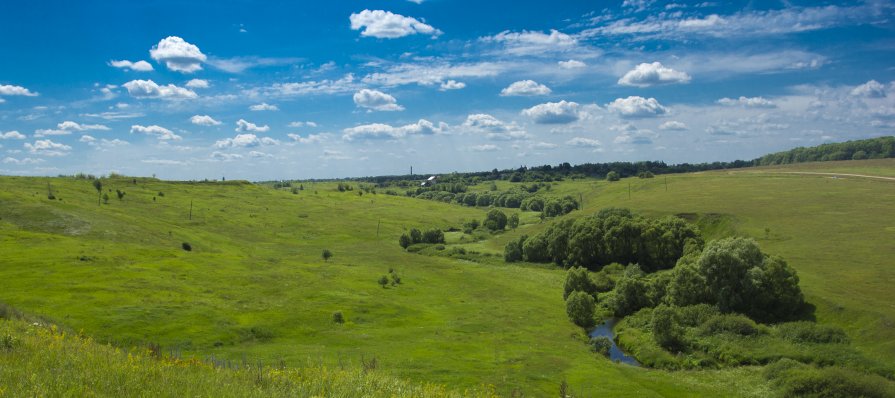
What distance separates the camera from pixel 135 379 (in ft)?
45.3

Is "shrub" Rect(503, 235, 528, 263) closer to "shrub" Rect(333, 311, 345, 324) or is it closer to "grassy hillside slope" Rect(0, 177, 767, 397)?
"grassy hillside slope" Rect(0, 177, 767, 397)

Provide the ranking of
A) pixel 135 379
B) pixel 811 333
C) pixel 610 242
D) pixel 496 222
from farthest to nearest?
1. pixel 496 222
2. pixel 610 242
3. pixel 811 333
4. pixel 135 379

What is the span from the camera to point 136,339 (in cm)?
5516

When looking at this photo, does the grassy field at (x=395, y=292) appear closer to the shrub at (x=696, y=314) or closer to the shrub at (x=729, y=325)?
the shrub at (x=729, y=325)

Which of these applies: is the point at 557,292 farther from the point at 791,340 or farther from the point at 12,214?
the point at 12,214

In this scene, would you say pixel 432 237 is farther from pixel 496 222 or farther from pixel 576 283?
pixel 576 283

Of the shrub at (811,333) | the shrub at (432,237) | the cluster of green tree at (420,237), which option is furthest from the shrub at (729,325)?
the cluster of green tree at (420,237)

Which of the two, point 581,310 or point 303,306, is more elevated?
point 303,306

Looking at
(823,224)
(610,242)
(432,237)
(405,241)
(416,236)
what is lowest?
(405,241)

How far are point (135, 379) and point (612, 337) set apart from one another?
70.9 meters

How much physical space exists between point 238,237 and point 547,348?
116 meters

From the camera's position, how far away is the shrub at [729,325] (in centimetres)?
6344

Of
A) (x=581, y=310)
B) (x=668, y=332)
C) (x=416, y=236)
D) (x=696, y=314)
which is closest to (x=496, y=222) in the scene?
(x=416, y=236)

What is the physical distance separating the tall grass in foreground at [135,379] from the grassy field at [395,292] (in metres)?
29.5
